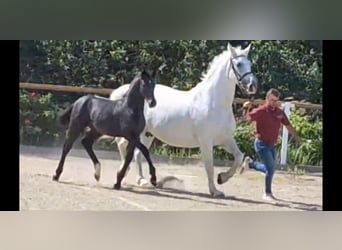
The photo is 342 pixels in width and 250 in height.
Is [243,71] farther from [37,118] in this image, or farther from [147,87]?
[37,118]

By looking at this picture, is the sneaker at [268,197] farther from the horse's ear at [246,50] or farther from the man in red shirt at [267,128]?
the horse's ear at [246,50]

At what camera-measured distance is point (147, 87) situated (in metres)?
3.21

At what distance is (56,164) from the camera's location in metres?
3.17

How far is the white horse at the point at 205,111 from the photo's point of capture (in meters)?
3.21

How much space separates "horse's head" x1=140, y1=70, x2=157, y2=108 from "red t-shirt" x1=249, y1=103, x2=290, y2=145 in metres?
0.58

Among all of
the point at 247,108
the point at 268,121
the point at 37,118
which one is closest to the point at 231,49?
the point at 247,108

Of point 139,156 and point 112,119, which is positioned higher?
point 112,119

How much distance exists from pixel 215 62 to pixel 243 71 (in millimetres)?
172

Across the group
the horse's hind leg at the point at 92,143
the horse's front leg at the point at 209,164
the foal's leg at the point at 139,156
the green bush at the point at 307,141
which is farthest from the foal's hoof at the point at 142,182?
the green bush at the point at 307,141

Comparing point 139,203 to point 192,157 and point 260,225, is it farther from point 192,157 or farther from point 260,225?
point 260,225

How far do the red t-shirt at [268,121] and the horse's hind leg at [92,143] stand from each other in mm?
921

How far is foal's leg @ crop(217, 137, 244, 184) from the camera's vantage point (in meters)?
3.19

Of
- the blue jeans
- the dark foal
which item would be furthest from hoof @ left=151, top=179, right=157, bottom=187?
the blue jeans
